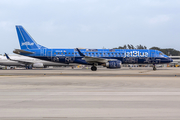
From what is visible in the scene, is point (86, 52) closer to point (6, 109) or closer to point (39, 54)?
point (39, 54)

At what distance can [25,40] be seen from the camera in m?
44.8

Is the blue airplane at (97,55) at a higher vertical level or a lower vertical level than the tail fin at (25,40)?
lower

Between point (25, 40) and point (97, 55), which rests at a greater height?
point (25, 40)

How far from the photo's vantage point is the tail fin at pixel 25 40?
147 ft

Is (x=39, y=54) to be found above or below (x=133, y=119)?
Result: above

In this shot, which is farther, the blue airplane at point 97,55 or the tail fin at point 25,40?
the tail fin at point 25,40

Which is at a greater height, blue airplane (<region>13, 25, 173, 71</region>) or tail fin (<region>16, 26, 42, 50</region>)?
tail fin (<region>16, 26, 42, 50</region>)

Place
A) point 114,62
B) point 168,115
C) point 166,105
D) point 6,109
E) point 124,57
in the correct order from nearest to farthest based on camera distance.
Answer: point 168,115
point 6,109
point 166,105
point 114,62
point 124,57

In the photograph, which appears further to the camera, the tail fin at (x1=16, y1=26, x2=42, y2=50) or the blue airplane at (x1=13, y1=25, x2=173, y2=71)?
the tail fin at (x1=16, y1=26, x2=42, y2=50)

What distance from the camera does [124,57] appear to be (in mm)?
41531

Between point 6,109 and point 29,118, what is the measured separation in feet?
4.98

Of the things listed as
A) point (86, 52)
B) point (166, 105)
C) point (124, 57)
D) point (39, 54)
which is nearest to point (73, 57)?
point (86, 52)

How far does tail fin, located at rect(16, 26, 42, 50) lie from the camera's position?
44719mm

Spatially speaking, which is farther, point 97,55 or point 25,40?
point 25,40
